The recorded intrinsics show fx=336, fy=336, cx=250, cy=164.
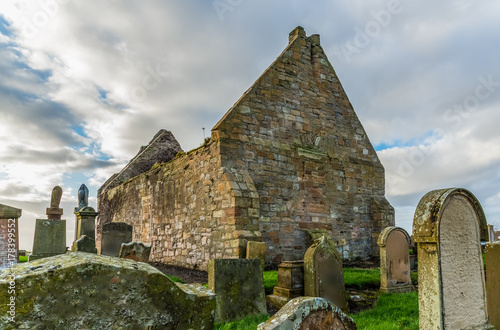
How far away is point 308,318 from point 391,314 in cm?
407

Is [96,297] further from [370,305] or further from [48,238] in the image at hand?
[48,238]

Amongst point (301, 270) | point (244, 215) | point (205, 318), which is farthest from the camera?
point (244, 215)

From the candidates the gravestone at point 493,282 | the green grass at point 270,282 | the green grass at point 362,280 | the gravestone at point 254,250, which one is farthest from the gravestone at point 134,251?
the gravestone at point 493,282

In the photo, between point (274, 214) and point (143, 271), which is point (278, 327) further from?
point (274, 214)

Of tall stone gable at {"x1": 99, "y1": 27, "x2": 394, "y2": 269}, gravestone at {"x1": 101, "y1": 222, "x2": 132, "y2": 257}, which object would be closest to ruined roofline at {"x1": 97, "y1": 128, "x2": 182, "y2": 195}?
tall stone gable at {"x1": 99, "y1": 27, "x2": 394, "y2": 269}

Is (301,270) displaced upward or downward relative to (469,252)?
downward

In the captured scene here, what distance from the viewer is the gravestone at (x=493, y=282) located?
4.54 m

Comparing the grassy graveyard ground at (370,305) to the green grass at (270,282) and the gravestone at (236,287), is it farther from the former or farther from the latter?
the gravestone at (236,287)

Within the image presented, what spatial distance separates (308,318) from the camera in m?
2.37

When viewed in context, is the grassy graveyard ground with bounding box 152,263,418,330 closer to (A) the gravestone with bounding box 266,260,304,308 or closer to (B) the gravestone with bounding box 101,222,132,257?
(A) the gravestone with bounding box 266,260,304,308

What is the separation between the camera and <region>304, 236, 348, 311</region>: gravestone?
19.6 feet

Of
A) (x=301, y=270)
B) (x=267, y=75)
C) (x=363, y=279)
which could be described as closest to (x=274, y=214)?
(x=363, y=279)

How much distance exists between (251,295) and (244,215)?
3.43m

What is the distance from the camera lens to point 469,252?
3949 millimetres
